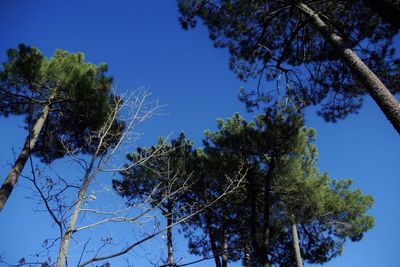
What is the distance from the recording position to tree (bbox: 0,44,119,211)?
730 centimetres

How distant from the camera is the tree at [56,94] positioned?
Answer: 7.30 meters

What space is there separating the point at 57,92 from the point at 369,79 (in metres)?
6.51

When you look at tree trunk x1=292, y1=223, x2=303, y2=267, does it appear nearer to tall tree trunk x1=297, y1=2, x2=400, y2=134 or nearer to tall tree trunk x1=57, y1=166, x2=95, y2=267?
tall tree trunk x1=297, y1=2, x2=400, y2=134

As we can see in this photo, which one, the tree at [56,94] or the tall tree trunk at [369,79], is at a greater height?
the tree at [56,94]

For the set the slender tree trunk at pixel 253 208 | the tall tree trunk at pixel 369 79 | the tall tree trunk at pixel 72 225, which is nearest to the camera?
the tall tree trunk at pixel 72 225

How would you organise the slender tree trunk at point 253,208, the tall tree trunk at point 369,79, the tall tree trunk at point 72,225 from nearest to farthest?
the tall tree trunk at point 72,225 → the tall tree trunk at point 369,79 → the slender tree trunk at point 253,208

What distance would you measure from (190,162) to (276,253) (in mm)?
4531

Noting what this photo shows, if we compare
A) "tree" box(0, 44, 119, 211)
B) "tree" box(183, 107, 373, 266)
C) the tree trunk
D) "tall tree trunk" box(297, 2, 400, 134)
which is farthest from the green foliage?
the tree trunk

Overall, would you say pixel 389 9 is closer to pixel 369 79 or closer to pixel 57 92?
pixel 369 79

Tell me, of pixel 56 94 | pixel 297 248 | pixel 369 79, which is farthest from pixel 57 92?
pixel 297 248

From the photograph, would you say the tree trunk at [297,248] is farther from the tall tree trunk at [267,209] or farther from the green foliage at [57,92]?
the green foliage at [57,92]

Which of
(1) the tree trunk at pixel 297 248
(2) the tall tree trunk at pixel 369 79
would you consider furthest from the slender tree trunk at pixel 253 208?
(2) the tall tree trunk at pixel 369 79

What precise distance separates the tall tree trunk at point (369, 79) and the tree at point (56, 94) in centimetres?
A: 464

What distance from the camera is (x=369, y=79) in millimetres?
4711
